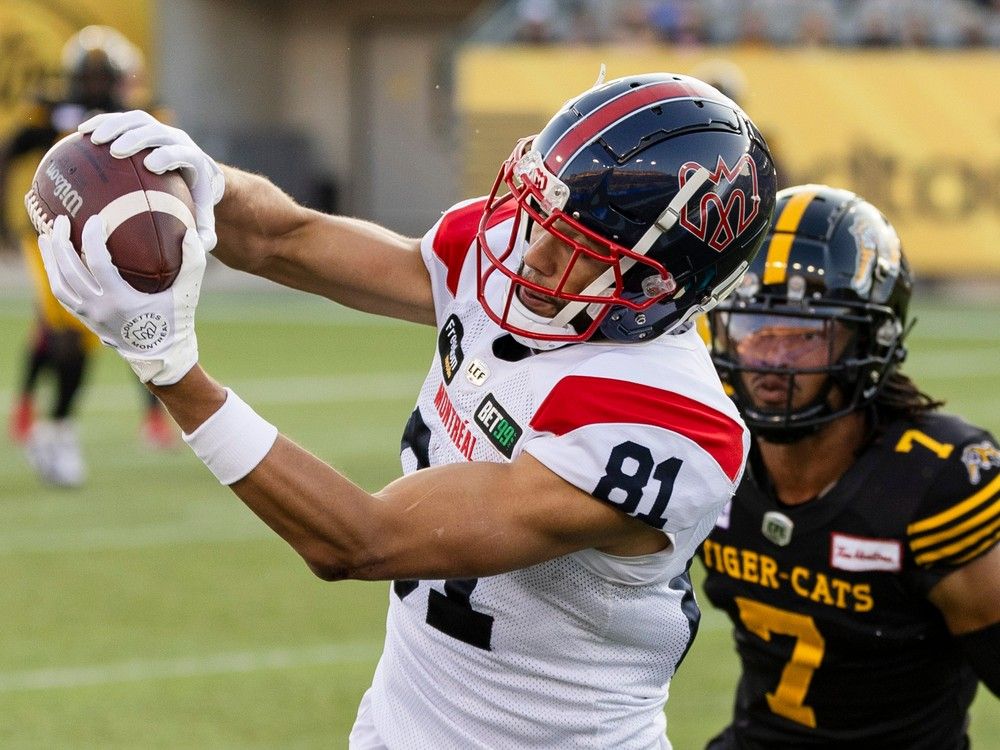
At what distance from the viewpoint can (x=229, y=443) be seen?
2152mm

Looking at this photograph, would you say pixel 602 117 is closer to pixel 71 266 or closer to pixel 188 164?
pixel 188 164

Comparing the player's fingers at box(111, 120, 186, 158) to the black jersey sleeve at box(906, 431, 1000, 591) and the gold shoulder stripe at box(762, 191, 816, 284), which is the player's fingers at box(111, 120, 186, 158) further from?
the black jersey sleeve at box(906, 431, 1000, 591)

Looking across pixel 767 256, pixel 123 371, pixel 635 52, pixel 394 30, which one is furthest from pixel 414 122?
pixel 767 256

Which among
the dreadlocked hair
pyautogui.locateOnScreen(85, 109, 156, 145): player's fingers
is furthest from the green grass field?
pyautogui.locateOnScreen(85, 109, 156, 145): player's fingers

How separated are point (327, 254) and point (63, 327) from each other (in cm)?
497

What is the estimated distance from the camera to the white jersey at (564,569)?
230cm

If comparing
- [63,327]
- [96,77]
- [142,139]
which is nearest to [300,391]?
[63,327]

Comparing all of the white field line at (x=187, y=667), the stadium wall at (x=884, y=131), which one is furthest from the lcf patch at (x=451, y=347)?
the stadium wall at (x=884, y=131)

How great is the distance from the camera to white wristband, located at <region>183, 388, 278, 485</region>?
2150 mm

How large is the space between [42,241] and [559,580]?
2.92 ft

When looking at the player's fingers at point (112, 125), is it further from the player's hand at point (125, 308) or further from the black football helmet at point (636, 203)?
the black football helmet at point (636, 203)

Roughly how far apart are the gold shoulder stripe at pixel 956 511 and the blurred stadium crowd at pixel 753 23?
12.6m

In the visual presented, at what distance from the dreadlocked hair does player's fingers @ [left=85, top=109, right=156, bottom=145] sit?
5.20ft

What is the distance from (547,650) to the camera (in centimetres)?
251
